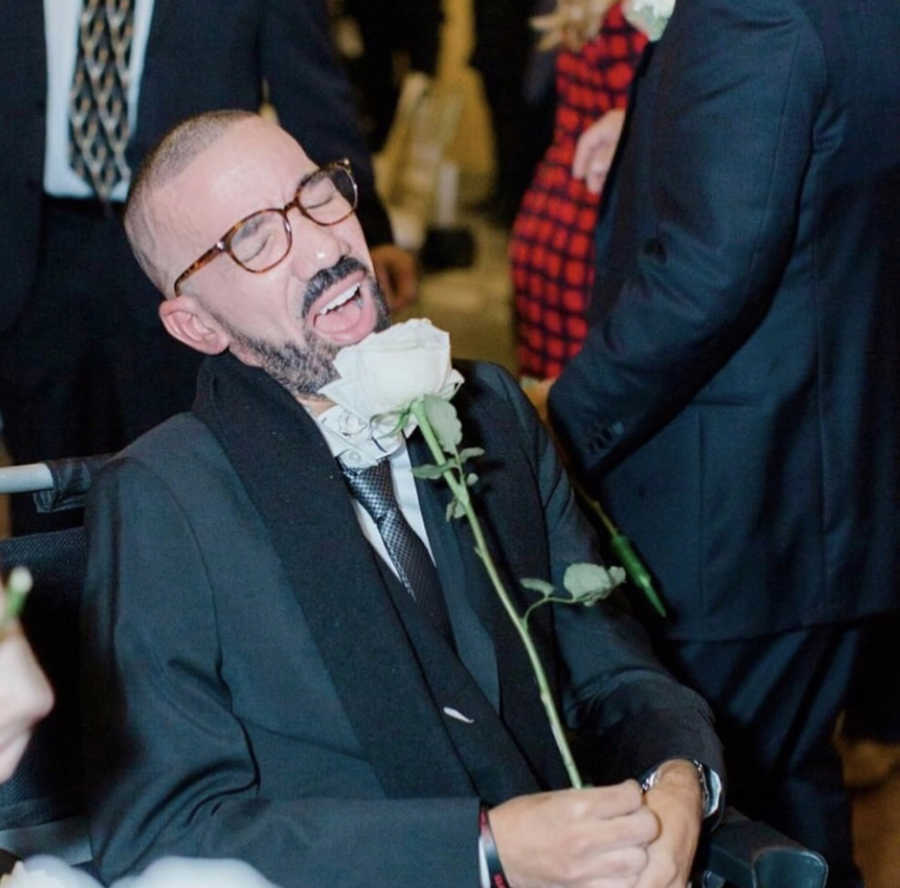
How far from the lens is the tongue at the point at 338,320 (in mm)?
2037

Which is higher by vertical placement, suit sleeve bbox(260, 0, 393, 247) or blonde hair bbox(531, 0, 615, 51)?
blonde hair bbox(531, 0, 615, 51)

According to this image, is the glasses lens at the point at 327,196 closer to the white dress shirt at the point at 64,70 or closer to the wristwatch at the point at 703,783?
the wristwatch at the point at 703,783

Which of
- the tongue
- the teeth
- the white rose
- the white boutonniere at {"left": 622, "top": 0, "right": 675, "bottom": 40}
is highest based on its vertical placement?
the white boutonniere at {"left": 622, "top": 0, "right": 675, "bottom": 40}

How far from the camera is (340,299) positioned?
80.5 inches

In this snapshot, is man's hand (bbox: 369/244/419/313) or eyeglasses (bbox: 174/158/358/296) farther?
man's hand (bbox: 369/244/419/313)

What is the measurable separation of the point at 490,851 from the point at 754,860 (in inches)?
11.5

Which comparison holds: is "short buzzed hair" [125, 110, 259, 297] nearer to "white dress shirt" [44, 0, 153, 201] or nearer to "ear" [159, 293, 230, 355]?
"ear" [159, 293, 230, 355]

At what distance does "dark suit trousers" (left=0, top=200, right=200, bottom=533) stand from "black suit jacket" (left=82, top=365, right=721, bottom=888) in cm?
126

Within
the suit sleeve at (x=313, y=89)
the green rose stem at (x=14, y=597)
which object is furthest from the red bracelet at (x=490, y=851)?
the suit sleeve at (x=313, y=89)

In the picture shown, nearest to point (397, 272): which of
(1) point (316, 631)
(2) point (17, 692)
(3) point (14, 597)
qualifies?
(1) point (316, 631)

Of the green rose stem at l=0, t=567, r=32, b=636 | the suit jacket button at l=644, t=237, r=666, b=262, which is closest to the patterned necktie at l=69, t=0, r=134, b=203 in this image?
the suit jacket button at l=644, t=237, r=666, b=262

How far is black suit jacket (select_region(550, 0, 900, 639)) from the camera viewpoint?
2.33 meters

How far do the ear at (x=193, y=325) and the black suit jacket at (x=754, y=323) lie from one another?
2.09 ft

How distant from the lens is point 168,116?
123 inches
